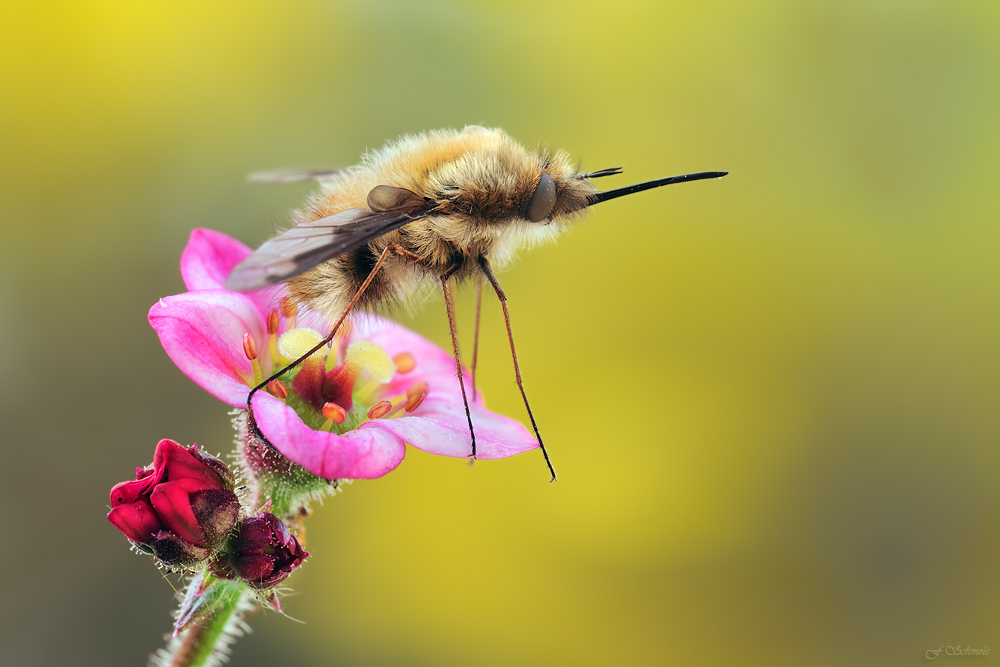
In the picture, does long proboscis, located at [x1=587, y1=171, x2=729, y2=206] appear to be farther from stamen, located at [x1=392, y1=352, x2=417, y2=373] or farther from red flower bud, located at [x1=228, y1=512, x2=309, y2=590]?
red flower bud, located at [x1=228, y1=512, x2=309, y2=590]

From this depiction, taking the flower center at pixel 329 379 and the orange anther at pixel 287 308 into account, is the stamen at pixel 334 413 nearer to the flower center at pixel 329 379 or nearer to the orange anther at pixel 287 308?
the flower center at pixel 329 379

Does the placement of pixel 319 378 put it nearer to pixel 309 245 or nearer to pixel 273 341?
pixel 273 341

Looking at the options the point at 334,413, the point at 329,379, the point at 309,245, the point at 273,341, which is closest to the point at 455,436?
the point at 334,413

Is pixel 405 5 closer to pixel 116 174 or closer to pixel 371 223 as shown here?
pixel 116 174

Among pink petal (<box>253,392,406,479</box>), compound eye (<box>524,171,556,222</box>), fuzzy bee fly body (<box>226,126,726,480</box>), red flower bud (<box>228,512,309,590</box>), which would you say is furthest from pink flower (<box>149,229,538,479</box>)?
compound eye (<box>524,171,556,222</box>)

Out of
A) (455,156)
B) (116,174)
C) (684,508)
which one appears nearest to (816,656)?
(684,508)

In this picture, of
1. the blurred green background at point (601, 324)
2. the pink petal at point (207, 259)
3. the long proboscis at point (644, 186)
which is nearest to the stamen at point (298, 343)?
the pink petal at point (207, 259)
